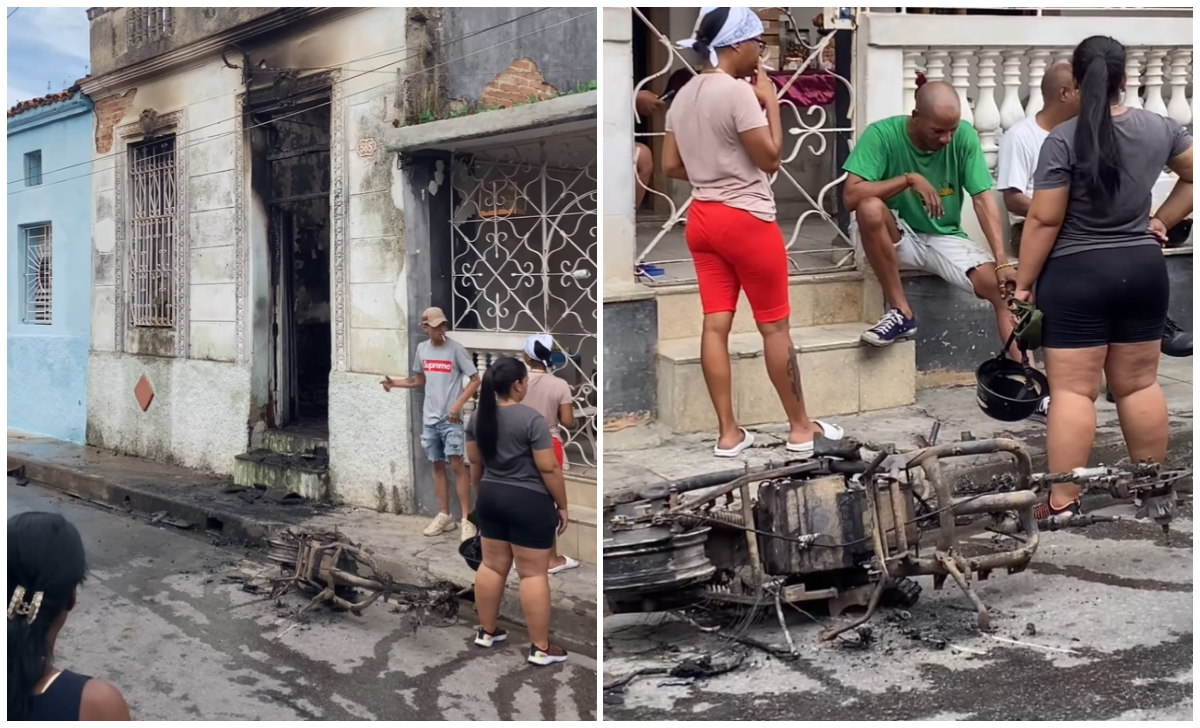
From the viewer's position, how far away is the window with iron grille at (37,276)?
2.96 metres

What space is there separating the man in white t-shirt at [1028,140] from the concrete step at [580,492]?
5.02 ft

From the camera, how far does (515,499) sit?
8.74ft

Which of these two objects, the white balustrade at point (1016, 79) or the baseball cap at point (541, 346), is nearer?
the baseball cap at point (541, 346)

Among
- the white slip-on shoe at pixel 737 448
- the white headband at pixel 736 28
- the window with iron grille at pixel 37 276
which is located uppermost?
the white headband at pixel 736 28

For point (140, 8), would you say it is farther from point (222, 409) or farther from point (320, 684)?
point (320, 684)

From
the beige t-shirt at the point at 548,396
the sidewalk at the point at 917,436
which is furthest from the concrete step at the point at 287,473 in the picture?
the sidewalk at the point at 917,436

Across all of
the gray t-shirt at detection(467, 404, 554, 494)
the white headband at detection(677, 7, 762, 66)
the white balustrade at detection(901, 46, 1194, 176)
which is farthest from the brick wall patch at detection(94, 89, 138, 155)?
the white balustrade at detection(901, 46, 1194, 176)

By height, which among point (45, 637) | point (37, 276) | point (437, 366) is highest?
point (37, 276)

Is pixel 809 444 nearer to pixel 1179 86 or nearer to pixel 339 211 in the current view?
pixel 339 211

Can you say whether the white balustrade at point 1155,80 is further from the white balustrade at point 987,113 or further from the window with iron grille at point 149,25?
the window with iron grille at point 149,25

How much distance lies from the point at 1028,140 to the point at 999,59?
442mm

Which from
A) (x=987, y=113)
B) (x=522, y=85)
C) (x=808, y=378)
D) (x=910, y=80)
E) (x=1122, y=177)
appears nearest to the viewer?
(x=522, y=85)

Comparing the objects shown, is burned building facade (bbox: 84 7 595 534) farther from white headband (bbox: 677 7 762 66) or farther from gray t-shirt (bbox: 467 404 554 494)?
white headband (bbox: 677 7 762 66)

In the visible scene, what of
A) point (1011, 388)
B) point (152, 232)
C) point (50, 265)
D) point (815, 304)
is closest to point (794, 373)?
point (815, 304)
